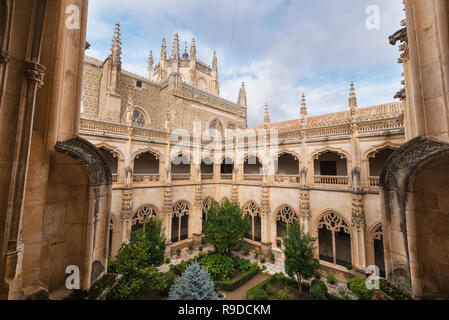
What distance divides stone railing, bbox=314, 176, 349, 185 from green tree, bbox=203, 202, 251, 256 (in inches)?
238

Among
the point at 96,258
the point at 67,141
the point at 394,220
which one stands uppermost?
the point at 67,141

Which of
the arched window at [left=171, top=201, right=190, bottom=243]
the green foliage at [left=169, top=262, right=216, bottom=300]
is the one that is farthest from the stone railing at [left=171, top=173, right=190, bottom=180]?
the green foliage at [left=169, top=262, right=216, bottom=300]

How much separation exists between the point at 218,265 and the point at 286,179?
26.2 feet

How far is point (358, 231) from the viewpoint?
35.8 feet

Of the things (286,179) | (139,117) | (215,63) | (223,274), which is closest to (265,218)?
(286,179)

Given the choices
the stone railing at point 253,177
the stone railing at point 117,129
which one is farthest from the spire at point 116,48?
the stone railing at point 253,177

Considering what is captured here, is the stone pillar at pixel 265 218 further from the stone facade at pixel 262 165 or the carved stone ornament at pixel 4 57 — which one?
the carved stone ornament at pixel 4 57

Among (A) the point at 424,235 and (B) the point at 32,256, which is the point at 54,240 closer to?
(B) the point at 32,256

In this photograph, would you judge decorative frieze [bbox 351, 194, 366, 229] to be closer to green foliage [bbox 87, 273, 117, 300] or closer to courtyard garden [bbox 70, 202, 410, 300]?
courtyard garden [bbox 70, 202, 410, 300]

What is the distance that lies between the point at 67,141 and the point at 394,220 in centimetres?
640

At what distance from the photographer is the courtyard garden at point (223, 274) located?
245 inches

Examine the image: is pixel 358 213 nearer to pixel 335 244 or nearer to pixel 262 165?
pixel 335 244
